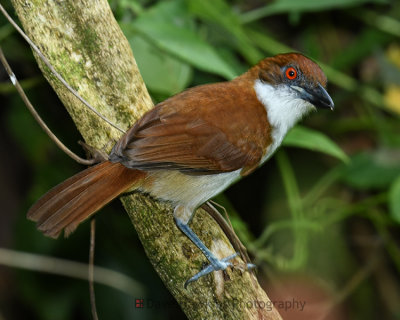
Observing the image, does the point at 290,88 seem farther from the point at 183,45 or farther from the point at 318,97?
the point at 183,45

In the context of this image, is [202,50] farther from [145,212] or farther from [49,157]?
[49,157]

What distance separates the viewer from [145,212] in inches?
95.5

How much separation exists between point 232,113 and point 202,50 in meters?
0.51

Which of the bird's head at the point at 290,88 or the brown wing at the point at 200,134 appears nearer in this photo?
the brown wing at the point at 200,134

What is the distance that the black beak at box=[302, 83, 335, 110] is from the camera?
9.13ft

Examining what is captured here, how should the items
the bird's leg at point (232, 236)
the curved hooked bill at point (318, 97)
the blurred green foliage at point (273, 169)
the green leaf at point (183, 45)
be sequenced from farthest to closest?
1. the blurred green foliage at point (273, 169)
2. the green leaf at point (183, 45)
3. the curved hooked bill at point (318, 97)
4. the bird's leg at point (232, 236)

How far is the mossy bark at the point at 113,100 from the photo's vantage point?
226cm

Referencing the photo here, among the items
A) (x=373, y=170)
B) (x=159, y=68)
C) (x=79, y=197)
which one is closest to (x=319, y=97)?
(x=159, y=68)

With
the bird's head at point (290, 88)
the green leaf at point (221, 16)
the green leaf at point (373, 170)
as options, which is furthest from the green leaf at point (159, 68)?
the green leaf at point (373, 170)

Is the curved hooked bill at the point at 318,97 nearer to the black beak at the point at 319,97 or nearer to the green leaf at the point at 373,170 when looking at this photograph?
the black beak at the point at 319,97

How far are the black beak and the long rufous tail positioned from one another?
92 centimetres

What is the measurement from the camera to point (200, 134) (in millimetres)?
2576

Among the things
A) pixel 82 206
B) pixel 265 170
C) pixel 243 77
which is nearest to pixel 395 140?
pixel 265 170

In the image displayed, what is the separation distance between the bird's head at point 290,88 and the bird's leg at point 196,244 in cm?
64
